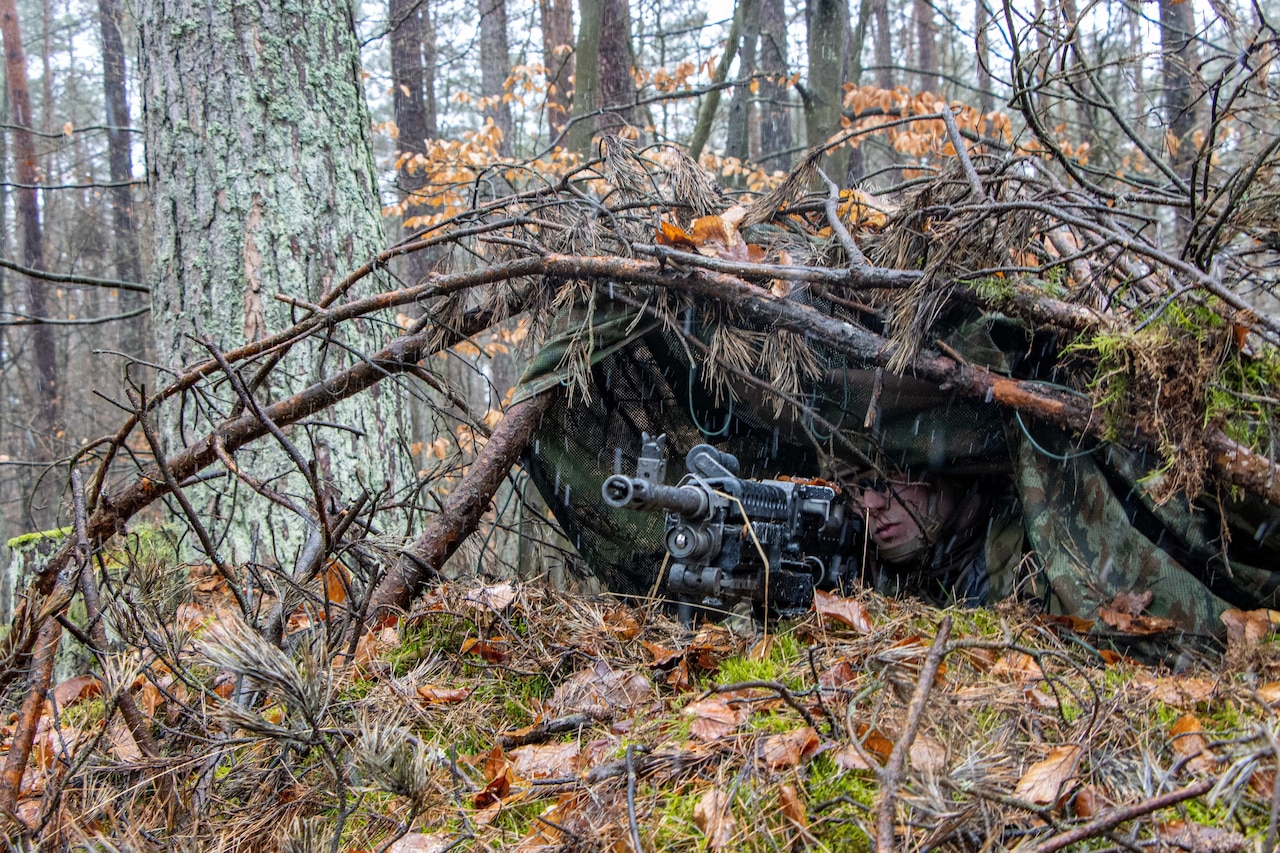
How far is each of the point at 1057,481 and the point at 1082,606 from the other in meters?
0.48

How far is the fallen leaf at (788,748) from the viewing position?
2.01 m

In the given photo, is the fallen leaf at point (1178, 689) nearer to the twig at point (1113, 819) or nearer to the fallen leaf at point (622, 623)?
the twig at point (1113, 819)

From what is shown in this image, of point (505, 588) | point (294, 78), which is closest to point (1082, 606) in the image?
point (505, 588)

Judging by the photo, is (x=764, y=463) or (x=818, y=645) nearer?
(x=818, y=645)

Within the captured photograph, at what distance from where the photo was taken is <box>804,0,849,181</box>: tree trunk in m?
7.38

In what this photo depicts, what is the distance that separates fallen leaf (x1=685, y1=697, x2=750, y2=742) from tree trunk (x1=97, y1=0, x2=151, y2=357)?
50.0 ft

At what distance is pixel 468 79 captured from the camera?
16.7m

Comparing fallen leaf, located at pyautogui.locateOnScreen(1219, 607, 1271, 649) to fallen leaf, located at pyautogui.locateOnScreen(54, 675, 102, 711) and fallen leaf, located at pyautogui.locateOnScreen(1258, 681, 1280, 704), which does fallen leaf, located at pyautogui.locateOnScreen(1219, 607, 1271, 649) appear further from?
fallen leaf, located at pyautogui.locateOnScreen(54, 675, 102, 711)

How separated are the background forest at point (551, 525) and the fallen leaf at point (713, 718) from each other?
2cm

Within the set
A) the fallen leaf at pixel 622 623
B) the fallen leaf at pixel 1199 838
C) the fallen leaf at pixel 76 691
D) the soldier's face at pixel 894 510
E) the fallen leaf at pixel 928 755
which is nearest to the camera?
the fallen leaf at pixel 1199 838

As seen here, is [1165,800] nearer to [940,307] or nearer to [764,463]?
[940,307]

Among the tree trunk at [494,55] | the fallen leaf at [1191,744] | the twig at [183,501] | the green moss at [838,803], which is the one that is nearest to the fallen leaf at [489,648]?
the twig at [183,501]

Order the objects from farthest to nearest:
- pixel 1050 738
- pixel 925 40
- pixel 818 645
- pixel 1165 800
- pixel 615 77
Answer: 1. pixel 925 40
2. pixel 615 77
3. pixel 818 645
4. pixel 1050 738
5. pixel 1165 800

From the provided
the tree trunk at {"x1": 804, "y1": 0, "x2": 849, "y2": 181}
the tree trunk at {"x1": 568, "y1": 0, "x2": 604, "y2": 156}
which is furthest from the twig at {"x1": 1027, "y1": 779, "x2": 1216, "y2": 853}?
the tree trunk at {"x1": 568, "y1": 0, "x2": 604, "y2": 156}
